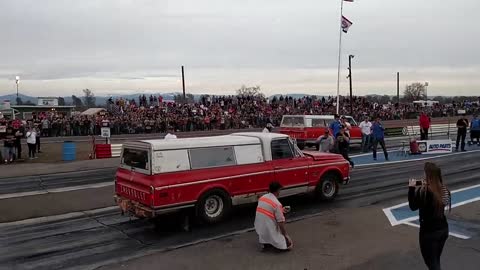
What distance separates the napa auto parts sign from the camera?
22.8 metres

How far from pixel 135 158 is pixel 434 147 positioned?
56.5 feet

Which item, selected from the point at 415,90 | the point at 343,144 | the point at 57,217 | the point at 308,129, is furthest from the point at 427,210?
the point at 415,90

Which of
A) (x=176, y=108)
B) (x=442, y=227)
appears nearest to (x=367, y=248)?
(x=442, y=227)

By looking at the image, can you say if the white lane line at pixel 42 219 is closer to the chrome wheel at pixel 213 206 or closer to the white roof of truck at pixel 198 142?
the white roof of truck at pixel 198 142

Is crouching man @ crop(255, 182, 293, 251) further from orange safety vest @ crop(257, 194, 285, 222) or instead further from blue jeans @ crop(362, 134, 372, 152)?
blue jeans @ crop(362, 134, 372, 152)

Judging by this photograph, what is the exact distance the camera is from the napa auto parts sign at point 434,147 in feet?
74.7

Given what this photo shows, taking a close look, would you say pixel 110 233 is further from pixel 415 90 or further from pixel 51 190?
pixel 415 90

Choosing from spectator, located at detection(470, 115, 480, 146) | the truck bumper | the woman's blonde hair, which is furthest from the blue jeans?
the woman's blonde hair

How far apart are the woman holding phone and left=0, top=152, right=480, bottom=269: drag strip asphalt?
4.49m

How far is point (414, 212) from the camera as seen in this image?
1091cm

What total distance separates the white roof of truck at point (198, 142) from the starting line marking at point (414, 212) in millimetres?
3392

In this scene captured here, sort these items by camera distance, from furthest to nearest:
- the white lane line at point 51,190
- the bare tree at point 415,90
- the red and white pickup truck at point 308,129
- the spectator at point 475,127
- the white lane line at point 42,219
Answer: the bare tree at point 415,90
the spectator at point 475,127
the red and white pickup truck at point 308,129
the white lane line at point 51,190
the white lane line at point 42,219

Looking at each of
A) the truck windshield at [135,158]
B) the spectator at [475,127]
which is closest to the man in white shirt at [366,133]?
the spectator at [475,127]

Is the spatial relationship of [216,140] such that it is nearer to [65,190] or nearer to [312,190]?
[312,190]
